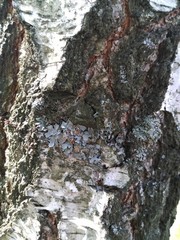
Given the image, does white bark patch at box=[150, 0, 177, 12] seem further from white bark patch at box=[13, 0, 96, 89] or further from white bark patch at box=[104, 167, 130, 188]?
white bark patch at box=[104, 167, 130, 188]

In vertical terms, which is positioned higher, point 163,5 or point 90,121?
point 163,5

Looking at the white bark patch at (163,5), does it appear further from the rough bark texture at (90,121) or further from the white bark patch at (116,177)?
the white bark patch at (116,177)

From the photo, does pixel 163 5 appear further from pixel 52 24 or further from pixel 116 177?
pixel 116 177

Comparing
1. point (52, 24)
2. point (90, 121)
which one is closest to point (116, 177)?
point (90, 121)

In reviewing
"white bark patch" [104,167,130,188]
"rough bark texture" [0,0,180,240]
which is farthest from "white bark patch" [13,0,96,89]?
"white bark patch" [104,167,130,188]

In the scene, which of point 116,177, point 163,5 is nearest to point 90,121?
point 116,177

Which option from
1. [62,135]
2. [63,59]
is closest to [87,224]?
[62,135]
